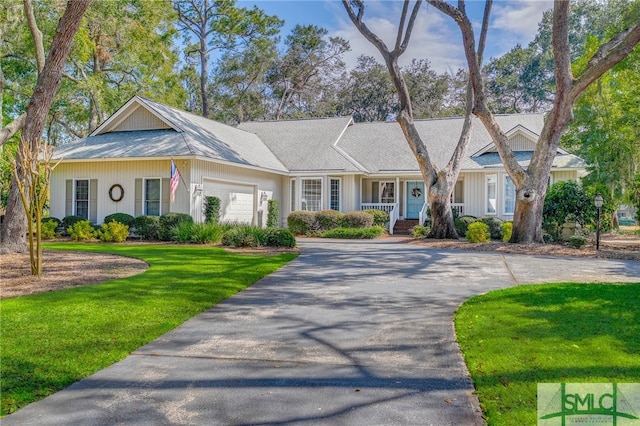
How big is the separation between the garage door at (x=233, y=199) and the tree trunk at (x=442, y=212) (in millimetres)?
8444

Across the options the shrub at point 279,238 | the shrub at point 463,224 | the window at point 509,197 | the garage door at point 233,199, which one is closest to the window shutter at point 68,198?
the garage door at point 233,199

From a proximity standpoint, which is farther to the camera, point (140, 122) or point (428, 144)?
point (428, 144)

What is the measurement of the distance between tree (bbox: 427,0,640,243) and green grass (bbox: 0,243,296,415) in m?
9.09

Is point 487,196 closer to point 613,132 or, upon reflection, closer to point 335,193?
point 613,132

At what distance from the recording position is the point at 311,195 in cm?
2380

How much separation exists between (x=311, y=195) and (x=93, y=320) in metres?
18.2

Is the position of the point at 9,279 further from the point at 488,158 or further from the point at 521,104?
the point at 521,104

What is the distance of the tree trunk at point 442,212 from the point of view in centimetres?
1783

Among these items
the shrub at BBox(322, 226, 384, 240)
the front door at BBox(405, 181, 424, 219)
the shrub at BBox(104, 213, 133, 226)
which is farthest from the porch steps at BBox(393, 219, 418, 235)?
the shrub at BBox(104, 213, 133, 226)

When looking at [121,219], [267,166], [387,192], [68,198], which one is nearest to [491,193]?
[387,192]

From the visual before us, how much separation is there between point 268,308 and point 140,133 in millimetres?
16347

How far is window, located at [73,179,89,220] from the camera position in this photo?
19.7m

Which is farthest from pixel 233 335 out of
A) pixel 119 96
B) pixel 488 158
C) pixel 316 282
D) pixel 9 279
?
pixel 119 96

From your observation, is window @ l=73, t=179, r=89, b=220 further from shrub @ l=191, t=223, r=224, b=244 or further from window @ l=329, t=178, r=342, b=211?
window @ l=329, t=178, r=342, b=211
